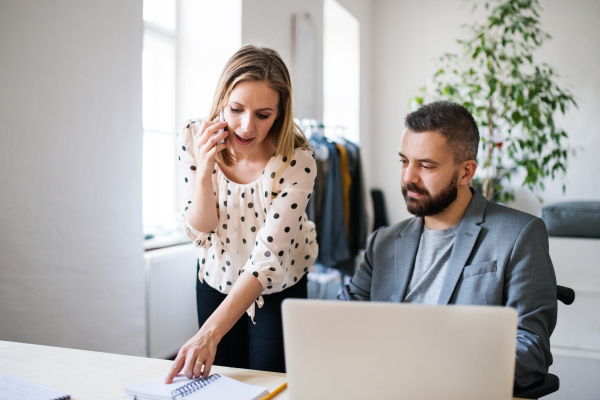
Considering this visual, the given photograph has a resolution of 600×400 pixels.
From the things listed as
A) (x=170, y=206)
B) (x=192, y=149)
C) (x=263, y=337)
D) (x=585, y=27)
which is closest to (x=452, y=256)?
(x=263, y=337)

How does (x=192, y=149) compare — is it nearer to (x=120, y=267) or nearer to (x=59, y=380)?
(x=59, y=380)

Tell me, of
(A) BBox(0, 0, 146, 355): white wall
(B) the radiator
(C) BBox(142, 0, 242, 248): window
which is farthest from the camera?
(C) BBox(142, 0, 242, 248): window

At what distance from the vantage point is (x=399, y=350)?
664 millimetres

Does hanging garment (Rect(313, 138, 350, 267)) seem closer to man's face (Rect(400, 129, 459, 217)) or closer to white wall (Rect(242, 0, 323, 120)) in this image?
white wall (Rect(242, 0, 323, 120))

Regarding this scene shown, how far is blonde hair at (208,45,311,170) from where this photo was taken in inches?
50.7

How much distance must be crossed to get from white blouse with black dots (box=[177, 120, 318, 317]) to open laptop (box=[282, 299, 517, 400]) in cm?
55

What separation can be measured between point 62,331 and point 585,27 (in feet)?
16.7

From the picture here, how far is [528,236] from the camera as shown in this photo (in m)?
1.21

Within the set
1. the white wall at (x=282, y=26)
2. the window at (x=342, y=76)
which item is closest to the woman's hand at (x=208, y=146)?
the white wall at (x=282, y=26)

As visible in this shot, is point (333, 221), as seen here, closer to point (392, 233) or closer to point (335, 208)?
point (335, 208)

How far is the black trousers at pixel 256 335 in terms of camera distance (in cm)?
138

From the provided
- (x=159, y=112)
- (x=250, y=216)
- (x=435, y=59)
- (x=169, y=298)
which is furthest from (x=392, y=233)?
(x=435, y=59)

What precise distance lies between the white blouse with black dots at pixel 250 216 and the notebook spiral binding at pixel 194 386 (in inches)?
12.3

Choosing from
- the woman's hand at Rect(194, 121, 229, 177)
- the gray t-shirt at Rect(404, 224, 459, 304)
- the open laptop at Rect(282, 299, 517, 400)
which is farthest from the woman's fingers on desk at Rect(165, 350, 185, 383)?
the gray t-shirt at Rect(404, 224, 459, 304)
